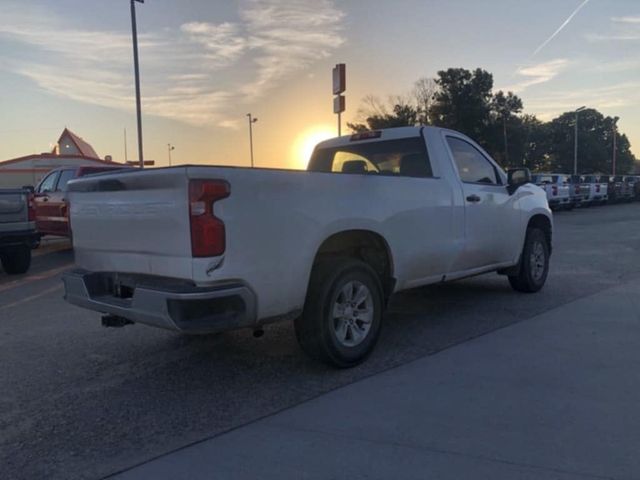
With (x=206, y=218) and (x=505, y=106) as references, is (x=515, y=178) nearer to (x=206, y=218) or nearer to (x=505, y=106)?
(x=206, y=218)

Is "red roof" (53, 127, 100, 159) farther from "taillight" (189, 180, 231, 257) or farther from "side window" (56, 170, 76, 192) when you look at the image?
"taillight" (189, 180, 231, 257)

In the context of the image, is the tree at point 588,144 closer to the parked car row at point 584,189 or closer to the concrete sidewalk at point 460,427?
the parked car row at point 584,189

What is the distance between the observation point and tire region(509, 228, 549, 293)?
282 inches

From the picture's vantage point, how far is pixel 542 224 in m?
7.59

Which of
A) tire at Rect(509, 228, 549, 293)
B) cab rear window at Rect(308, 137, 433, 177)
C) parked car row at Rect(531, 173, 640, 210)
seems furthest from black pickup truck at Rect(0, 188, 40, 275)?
parked car row at Rect(531, 173, 640, 210)

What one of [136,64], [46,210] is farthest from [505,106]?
[46,210]

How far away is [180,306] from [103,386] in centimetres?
137

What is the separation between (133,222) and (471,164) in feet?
13.0

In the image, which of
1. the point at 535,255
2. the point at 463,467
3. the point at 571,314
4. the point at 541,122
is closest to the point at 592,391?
the point at 463,467

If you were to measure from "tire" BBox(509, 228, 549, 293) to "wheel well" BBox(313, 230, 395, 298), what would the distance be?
2.85 m

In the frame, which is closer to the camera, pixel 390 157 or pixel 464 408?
pixel 464 408

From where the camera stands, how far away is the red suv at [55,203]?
12.2 m

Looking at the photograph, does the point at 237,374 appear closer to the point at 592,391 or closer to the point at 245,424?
the point at 245,424

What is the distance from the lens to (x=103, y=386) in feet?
14.2
